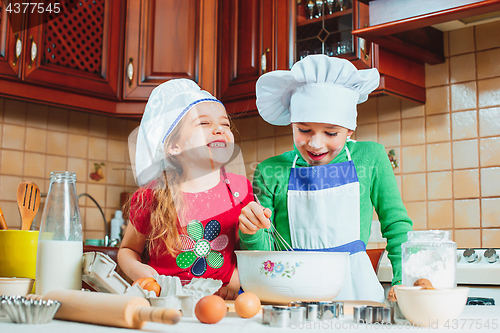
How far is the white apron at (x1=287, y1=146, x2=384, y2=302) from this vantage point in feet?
3.04

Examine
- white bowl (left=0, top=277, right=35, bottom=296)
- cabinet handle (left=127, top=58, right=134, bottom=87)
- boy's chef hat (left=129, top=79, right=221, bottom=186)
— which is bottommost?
white bowl (left=0, top=277, right=35, bottom=296)

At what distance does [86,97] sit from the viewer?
1877 millimetres

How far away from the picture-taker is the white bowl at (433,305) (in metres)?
0.47

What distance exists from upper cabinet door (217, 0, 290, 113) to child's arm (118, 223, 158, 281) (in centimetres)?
96

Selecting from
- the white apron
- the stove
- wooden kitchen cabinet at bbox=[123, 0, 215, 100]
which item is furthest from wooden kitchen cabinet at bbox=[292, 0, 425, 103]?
the white apron

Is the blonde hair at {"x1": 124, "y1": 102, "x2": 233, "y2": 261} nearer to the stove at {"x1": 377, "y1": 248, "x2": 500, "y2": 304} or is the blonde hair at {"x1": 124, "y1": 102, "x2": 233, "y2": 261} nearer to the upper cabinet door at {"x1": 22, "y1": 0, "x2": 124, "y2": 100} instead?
the stove at {"x1": 377, "y1": 248, "x2": 500, "y2": 304}

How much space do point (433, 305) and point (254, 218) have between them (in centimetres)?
33

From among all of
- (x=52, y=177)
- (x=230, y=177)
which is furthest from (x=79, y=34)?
(x=52, y=177)

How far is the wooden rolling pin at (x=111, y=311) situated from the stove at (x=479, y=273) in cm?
114

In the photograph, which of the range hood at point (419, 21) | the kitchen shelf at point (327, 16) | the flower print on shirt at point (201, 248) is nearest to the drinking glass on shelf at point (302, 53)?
the kitchen shelf at point (327, 16)

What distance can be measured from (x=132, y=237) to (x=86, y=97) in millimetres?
1047

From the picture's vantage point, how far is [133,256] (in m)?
0.97

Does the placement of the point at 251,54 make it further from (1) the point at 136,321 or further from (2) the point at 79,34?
(1) the point at 136,321

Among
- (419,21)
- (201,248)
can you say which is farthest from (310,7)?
(201,248)
